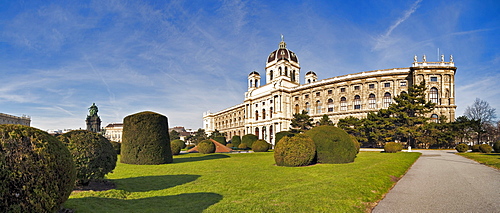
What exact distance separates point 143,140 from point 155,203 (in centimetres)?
989

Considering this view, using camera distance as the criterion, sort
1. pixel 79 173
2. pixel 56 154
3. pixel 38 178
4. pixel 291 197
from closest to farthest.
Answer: pixel 38 178, pixel 56 154, pixel 291 197, pixel 79 173

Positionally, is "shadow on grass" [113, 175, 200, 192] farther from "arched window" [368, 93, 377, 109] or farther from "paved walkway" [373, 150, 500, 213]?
"arched window" [368, 93, 377, 109]

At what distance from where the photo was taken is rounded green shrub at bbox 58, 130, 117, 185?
7957mm

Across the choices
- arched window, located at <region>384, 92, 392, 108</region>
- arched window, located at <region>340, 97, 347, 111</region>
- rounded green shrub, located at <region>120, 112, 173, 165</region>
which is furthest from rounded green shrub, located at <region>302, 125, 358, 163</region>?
arched window, located at <region>340, 97, 347, 111</region>

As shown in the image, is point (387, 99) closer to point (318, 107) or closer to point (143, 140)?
point (318, 107)

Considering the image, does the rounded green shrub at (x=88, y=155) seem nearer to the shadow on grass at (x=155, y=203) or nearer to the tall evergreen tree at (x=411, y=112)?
the shadow on grass at (x=155, y=203)

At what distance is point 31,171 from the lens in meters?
3.98

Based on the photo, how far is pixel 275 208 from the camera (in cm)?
595

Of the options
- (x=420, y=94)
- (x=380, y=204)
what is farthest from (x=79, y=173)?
(x=420, y=94)

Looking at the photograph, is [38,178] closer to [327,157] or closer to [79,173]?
[79,173]

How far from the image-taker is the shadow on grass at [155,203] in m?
5.99

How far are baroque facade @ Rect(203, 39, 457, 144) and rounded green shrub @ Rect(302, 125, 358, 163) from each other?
1486 inches

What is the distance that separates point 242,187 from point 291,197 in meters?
2.34

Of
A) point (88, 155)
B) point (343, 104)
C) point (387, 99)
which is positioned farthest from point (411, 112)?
point (88, 155)
